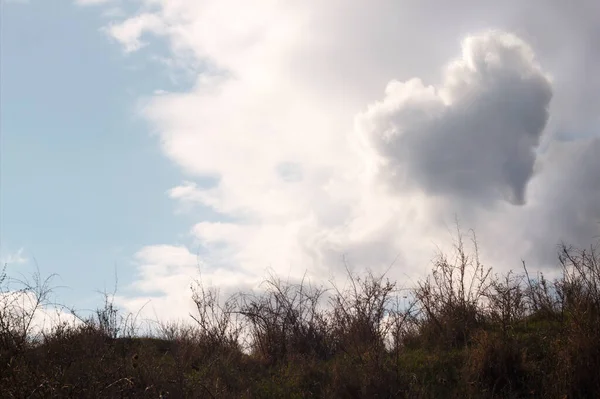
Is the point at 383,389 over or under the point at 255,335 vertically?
under

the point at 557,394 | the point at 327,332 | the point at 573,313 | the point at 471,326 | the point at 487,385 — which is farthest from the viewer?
the point at 327,332

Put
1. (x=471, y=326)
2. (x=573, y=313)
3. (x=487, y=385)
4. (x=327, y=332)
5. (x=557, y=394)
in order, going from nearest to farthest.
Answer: (x=557, y=394), (x=487, y=385), (x=573, y=313), (x=471, y=326), (x=327, y=332)

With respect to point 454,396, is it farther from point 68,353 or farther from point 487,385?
point 68,353

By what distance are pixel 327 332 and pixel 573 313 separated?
5.99m

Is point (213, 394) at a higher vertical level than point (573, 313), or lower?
lower

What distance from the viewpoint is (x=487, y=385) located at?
12.0m

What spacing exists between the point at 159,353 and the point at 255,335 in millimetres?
2537

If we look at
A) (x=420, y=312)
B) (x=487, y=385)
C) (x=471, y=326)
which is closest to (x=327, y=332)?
(x=420, y=312)

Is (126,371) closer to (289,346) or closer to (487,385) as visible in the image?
(289,346)

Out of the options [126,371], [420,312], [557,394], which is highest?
[420,312]

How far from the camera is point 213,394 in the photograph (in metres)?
12.3

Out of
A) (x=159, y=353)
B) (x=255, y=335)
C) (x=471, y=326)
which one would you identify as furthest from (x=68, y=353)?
(x=471, y=326)

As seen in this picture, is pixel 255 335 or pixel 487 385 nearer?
pixel 487 385

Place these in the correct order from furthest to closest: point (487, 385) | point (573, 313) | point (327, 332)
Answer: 1. point (327, 332)
2. point (573, 313)
3. point (487, 385)
